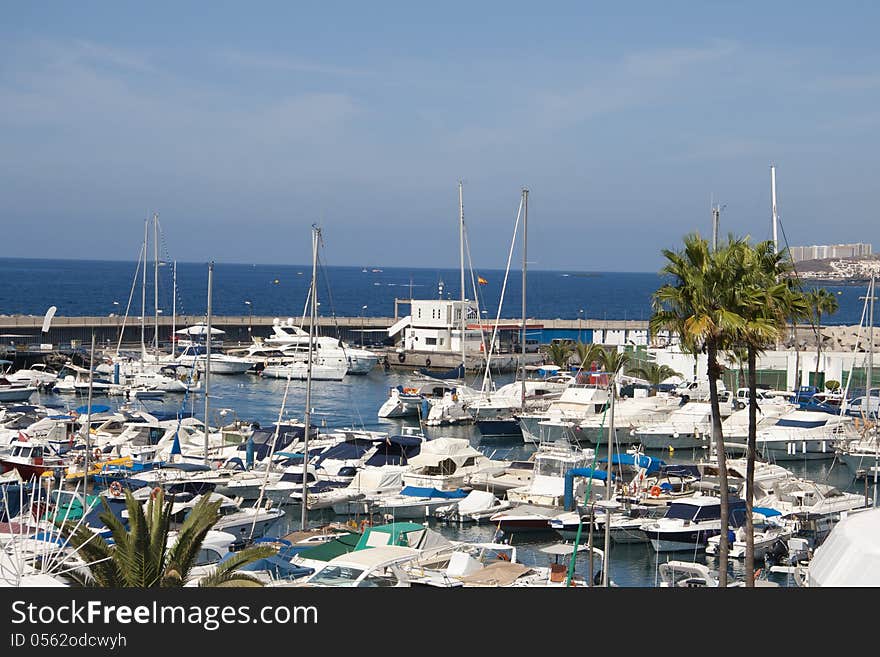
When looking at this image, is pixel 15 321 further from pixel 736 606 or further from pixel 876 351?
pixel 736 606

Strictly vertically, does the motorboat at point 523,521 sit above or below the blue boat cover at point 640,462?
below

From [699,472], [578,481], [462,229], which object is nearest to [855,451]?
[699,472]

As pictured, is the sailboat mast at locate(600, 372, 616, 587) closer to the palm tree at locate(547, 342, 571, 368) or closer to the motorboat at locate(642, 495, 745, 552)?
the motorboat at locate(642, 495, 745, 552)

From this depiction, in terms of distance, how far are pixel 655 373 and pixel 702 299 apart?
4799 cm

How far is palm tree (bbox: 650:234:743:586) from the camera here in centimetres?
1933

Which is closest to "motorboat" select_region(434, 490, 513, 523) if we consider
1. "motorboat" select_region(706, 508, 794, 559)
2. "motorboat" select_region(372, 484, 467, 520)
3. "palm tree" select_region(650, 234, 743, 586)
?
"motorboat" select_region(372, 484, 467, 520)

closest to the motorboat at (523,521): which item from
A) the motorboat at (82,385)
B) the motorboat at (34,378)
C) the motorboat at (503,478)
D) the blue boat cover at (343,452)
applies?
the motorboat at (503,478)

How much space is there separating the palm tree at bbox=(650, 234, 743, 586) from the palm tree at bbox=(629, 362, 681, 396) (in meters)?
45.6

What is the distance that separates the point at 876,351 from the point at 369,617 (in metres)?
67.0

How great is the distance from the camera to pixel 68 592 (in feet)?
28.2

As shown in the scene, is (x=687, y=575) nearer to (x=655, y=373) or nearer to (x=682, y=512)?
(x=682, y=512)

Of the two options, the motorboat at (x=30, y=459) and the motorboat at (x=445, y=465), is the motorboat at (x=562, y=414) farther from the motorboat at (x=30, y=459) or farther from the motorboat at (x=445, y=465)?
the motorboat at (x=30, y=459)

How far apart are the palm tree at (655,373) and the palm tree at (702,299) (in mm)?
45581

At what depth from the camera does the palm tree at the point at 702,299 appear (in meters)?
19.3
